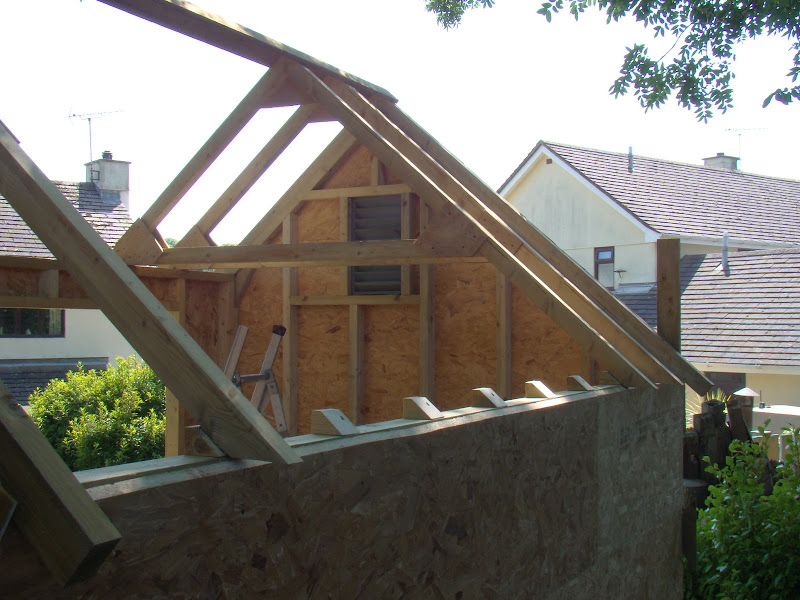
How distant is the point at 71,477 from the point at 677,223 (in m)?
17.9

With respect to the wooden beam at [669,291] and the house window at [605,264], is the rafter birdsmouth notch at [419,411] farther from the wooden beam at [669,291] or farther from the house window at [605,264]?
the house window at [605,264]

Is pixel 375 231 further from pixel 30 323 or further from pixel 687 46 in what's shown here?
pixel 30 323

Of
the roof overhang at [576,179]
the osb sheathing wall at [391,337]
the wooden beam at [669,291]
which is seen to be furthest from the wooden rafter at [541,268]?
the roof overhang at [576,179]

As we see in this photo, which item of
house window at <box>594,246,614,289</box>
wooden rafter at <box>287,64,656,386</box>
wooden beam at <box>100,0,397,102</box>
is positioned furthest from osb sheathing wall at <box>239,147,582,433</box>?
house window at <box>594,246,614,289</box>

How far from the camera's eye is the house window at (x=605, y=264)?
18453 millimetres

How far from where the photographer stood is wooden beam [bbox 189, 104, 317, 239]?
668cm

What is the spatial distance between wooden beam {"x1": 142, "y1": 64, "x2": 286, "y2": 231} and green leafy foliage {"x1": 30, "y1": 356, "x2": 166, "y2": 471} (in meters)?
5.70

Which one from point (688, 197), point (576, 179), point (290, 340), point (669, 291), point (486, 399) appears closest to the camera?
point (486, 399)

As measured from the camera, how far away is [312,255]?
567cm

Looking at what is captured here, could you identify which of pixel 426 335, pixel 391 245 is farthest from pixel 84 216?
pixel 391 245

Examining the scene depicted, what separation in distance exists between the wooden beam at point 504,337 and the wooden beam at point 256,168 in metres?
2.04

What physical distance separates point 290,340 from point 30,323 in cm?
1704

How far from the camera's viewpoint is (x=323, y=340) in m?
7.34

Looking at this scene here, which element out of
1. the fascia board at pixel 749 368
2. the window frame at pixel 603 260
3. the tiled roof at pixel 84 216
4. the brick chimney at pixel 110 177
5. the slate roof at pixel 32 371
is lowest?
the slate roof at pixel 32 371
